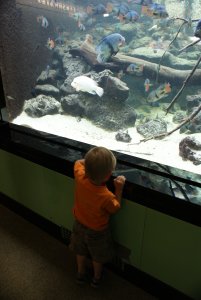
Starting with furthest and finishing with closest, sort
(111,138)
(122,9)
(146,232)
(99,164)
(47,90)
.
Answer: (47,90) → (111,138) → (122,9) → (146,232) → (99,164)

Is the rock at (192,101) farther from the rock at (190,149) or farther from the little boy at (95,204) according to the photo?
the little boy at (95,204)

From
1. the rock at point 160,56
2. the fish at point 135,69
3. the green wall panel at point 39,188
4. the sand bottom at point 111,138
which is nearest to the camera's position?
the sand bottom at point 111,138

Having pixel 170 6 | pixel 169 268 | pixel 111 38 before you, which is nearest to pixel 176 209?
pixel 169 268

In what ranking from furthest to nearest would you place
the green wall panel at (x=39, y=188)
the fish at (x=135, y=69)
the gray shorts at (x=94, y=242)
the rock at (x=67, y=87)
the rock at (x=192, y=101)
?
the rock at (x=67, y=87), the fish at (x=135, y=69), the rock at (x=192, y=101), the green wall panel at (x=39, y=188), the gray shorts at (x=94, y=242)

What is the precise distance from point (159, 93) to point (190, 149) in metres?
0.83

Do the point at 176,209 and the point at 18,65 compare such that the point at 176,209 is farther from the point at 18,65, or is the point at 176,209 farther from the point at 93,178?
the point at 18,65

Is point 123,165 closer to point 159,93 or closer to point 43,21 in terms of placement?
point 159,93

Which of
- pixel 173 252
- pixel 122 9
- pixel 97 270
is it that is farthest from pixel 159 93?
pixel 97 270

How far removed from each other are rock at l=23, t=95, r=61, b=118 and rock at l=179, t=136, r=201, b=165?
1.35m

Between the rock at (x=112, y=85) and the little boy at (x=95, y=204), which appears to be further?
the rock at (x=112, y=85)

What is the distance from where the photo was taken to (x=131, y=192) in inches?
50.4

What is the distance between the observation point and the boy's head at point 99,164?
1.19m

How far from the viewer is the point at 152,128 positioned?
1777mm

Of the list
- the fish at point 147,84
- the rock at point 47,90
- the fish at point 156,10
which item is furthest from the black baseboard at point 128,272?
the fish at point 156,10
